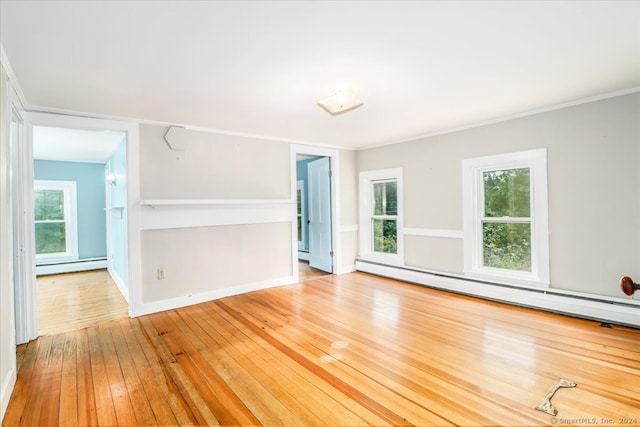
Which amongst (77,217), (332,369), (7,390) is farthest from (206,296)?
(77,217)

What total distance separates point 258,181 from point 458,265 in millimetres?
3139

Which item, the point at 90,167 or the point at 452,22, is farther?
the point at 90,167

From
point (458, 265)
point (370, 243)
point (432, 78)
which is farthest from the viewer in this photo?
point (370, 243)

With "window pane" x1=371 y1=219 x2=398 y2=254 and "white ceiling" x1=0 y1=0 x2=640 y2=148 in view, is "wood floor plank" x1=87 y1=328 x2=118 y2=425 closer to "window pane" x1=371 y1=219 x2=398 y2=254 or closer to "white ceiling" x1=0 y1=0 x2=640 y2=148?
"white ceiling" x1=0 y1=0 x2=640 y2=148

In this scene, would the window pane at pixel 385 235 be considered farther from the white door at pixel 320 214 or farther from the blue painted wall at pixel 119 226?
the blue painted wall at pixel 119 226

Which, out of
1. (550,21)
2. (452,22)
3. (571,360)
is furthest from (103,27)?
(571,360)

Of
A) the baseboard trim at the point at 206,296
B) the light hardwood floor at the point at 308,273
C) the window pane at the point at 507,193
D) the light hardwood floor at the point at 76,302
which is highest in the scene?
the window pane at the point at 507,193

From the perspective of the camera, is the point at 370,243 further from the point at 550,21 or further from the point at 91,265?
the point at 91,265

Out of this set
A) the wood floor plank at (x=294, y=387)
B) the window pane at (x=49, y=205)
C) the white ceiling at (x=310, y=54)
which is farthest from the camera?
the window pane at (x=49, y=205)

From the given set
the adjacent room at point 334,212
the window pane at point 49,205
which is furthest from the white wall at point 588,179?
the window pane at point 49,205

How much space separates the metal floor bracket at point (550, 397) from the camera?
1876 millimetres

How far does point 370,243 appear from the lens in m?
5.77

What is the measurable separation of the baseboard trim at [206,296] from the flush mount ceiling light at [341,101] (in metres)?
2.88

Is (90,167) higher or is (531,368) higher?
(90,167)
